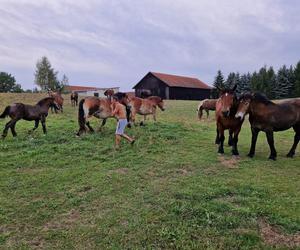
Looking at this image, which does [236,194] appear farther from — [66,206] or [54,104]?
[54,104]

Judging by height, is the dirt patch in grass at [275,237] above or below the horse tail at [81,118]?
below

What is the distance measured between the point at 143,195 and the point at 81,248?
1986 millimetres

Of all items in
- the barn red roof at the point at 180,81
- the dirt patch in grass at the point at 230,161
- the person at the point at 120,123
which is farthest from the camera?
the barn red roof at the point at 180,81

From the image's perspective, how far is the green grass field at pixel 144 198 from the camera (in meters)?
5.05

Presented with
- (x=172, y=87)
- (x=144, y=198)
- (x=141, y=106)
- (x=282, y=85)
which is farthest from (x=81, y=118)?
(x=282, y=85)

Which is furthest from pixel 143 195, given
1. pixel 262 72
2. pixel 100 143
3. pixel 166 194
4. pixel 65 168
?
pixel 262 72

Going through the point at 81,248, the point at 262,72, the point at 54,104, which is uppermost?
the point at 262,72

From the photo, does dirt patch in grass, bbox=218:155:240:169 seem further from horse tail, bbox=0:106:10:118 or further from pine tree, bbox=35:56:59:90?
pine tree, bbox=35:56:59:90

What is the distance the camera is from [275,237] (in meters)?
5.02

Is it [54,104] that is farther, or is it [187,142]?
[54,104]

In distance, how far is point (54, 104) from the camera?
557 inches

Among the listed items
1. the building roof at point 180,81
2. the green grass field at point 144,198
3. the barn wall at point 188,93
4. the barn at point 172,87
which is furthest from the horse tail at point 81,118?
the barn wall at point 188,93

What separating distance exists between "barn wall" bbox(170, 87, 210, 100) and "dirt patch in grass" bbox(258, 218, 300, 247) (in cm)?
5544

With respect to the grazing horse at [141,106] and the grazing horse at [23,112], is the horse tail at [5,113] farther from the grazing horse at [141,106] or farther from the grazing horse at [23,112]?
the grazing horse at [141,106]
